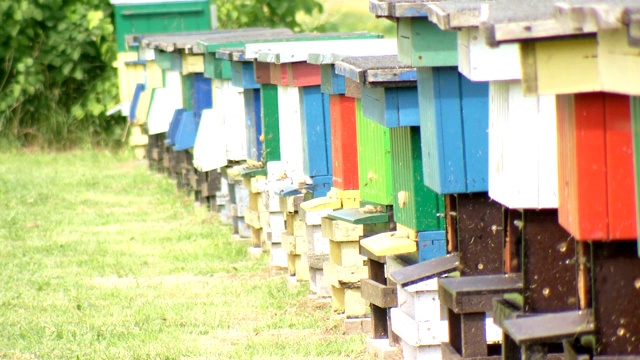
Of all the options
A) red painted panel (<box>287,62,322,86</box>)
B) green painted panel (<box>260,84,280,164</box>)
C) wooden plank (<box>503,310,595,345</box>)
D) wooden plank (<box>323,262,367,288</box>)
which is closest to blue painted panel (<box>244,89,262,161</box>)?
green painted panel (<box>260,84,280,164</box>)

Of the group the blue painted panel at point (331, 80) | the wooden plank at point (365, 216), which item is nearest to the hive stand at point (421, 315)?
the wooden plank at point (365, 216)

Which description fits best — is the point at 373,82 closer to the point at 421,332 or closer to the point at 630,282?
the point at 421,332

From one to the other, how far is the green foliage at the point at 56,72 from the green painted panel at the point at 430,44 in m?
13.3

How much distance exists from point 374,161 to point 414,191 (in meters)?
0.83

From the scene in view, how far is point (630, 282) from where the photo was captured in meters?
3.52

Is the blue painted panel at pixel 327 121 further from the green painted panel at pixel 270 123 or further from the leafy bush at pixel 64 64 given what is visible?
the leafy bush at pixel 64 64

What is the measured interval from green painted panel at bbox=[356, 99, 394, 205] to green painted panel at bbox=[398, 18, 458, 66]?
1.17 m

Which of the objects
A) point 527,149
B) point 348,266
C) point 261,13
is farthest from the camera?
point 261,13

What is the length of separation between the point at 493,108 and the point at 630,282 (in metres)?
1.07

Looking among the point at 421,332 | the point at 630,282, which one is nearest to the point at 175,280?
the point at 421,332

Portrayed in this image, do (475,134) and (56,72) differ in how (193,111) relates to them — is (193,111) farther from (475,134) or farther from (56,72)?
(56,72)

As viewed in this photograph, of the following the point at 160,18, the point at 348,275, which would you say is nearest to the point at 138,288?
the point at 348,275

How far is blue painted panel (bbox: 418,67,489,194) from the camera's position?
4.84 metres

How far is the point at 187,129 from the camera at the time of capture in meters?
11.5
